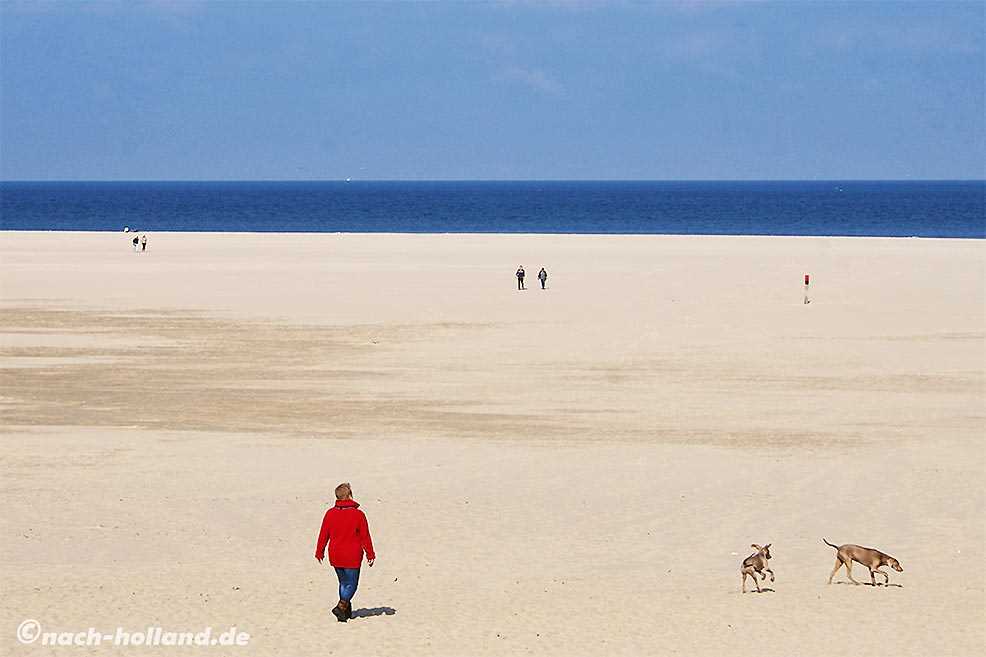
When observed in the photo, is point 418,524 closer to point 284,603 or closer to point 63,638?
point 284,603

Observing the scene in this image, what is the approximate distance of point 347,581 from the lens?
1342cm

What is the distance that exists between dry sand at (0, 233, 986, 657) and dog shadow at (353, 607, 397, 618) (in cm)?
7

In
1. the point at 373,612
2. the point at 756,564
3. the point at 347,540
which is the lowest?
the point at 373,612

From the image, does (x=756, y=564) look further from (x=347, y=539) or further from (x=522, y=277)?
(x=522, y=277)

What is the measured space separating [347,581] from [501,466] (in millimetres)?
8882

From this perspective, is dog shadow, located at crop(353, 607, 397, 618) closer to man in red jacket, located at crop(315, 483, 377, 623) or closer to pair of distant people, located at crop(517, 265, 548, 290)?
man in red jacket, located at crop(315, 483, 377, 623)

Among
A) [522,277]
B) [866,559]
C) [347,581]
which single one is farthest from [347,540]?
[522,277]

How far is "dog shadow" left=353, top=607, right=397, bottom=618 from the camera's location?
14.0 metres

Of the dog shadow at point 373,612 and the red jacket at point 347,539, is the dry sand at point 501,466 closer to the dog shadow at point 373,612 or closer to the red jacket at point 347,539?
the dog shadow at point 373,612

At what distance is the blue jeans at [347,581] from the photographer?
1339cm

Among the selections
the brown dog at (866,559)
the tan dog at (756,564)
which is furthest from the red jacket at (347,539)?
the brown dog at (866,559)

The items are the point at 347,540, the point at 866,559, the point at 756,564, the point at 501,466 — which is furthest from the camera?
the point at 501,466

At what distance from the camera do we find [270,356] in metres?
35.1

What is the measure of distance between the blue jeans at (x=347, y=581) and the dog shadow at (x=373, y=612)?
1.68 feet
